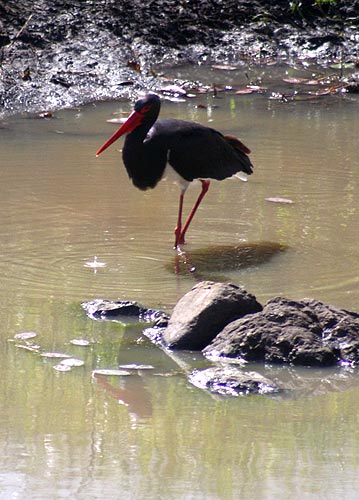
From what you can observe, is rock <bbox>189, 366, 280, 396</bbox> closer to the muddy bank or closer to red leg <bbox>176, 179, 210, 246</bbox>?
red leg <bbox>176, 179, 210, 246</bbox>

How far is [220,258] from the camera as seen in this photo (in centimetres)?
741

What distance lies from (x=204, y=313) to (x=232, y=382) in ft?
2.05

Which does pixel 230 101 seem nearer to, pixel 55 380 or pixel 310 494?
pixel 55 380

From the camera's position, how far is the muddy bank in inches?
456

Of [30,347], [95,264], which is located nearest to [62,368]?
[30,347]

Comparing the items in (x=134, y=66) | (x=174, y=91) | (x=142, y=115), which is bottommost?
(x=174, y=91)

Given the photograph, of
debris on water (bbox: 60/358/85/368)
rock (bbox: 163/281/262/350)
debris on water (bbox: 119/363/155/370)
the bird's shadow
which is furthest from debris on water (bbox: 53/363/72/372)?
the bird's shadow

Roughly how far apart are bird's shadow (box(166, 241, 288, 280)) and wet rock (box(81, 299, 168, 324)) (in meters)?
0.97

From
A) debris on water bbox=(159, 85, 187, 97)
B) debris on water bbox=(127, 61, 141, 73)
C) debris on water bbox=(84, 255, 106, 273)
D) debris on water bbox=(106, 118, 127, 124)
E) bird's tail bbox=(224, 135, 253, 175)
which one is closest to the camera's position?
debris on water bbox=(84, 255, 106, 273)

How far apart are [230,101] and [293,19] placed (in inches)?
99.4

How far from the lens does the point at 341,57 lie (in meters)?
13.1

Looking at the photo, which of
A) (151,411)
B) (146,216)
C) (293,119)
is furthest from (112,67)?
(151,411)

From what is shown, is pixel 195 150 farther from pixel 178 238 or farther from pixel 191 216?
pixel 178 238

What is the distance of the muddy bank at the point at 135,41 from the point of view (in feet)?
38.0
